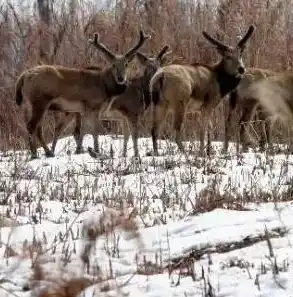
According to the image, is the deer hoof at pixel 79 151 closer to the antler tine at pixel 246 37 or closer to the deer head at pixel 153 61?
the deer head at pixel 153 61

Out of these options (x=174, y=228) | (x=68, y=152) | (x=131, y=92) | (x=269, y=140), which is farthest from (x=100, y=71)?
(x=174, y=228)

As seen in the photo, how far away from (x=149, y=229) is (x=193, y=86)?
734 centimetres

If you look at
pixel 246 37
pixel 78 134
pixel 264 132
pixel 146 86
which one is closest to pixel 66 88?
pixel 78 134

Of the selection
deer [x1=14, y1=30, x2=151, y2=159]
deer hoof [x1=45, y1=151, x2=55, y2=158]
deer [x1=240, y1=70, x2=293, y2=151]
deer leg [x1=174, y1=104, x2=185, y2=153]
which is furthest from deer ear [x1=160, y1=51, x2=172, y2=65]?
deer hoof [x1=45, y1=151, x2=55, y2=158]

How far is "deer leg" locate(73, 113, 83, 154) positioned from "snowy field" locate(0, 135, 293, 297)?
2.60 m

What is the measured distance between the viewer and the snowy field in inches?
152

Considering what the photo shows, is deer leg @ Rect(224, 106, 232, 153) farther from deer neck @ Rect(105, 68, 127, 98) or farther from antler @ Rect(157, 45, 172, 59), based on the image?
deer neck @ Rect(105, 68, 127, 98)

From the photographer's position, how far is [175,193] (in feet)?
23.6

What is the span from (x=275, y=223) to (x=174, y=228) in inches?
26.9

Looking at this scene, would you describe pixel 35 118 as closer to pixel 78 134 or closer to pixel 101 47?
pixel 78 134

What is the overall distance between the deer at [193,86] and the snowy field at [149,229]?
253 cm

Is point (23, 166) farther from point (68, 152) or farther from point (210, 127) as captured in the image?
point (210, 127)

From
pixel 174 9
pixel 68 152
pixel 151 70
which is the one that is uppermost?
pixel 174 9

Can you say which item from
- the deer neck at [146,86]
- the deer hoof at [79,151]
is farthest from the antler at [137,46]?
the deer hoof at [79,151]
